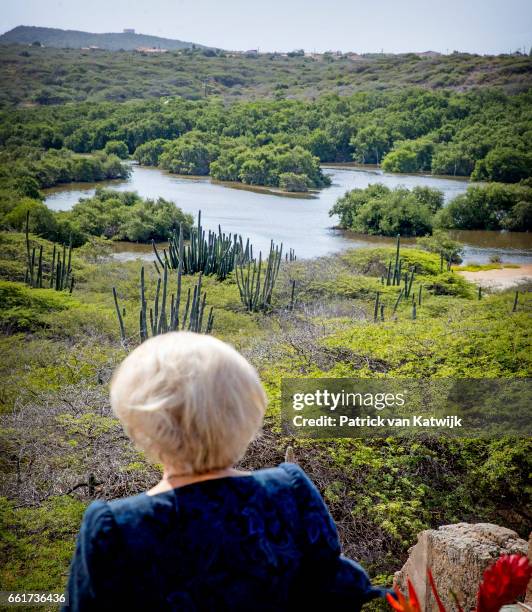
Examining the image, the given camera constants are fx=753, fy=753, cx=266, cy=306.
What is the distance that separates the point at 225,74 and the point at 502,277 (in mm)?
9161

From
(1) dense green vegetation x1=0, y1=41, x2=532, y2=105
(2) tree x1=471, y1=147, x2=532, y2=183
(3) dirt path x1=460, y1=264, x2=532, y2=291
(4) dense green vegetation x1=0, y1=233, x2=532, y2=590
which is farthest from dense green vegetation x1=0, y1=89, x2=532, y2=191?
(4) dense green vegetation x1=0, y1=233, x2=532, y2=590

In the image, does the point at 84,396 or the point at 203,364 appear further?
the point at 84,396

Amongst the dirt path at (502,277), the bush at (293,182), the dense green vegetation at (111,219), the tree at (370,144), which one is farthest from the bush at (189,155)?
the dirt path at (502,277)

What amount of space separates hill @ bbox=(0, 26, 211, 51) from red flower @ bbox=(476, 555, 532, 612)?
976cm

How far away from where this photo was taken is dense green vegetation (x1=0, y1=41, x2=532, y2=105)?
1171 cm

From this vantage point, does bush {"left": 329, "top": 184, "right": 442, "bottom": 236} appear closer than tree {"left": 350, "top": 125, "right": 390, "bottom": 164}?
Yes

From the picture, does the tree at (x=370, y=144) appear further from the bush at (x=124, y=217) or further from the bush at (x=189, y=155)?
the bush at (x=124, y=217)

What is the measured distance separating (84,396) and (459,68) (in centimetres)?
968

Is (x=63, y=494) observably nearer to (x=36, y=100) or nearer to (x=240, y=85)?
(x=36, y=100)

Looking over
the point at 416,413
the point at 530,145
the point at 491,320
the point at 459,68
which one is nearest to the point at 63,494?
the point at 416,413

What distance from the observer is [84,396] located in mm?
6109

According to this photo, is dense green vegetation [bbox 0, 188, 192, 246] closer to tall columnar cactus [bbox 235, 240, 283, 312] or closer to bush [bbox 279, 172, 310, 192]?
tall columnar cactus [bbox 235, 240, 283, 312]

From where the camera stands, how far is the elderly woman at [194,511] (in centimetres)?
101

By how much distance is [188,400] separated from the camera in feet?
3.32
